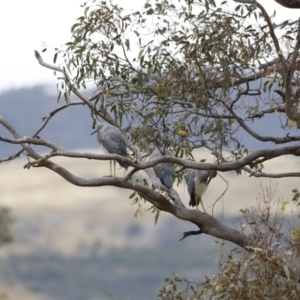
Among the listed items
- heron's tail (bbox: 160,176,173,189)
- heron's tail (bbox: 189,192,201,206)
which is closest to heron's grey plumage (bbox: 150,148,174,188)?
heron's tail (bbox: 160,176,173,189)

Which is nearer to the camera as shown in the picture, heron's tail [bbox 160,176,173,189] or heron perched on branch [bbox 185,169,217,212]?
heron's tail [bbox 160,176,173,189]

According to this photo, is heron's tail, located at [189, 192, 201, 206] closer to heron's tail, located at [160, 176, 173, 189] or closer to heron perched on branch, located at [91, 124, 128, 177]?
heron's tail, located at [160, 176, 173, 189]

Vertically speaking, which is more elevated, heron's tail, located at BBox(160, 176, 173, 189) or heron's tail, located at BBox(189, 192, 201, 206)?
heron's tail, located at BBox(160, 176, 173, 189)

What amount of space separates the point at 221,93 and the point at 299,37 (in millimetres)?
969

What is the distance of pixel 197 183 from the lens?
7.56m

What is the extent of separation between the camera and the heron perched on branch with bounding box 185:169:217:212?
744cm

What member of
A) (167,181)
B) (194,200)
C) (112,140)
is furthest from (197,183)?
(112,140)

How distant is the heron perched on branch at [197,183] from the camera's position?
24.4ft

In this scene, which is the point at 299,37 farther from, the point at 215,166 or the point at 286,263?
the point at 286,263

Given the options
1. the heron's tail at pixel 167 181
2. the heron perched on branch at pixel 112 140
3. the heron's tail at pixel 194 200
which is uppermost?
the heron perched on branch at pixel 112 140

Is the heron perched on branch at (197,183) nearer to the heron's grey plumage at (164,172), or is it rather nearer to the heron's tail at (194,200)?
the heron's tail at (194,200)

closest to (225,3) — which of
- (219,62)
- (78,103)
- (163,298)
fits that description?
(219,62)

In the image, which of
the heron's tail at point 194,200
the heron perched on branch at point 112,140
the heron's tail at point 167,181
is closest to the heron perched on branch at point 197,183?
the heron's tail at point 194,200

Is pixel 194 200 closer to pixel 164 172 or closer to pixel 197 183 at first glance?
pixel 197 183
